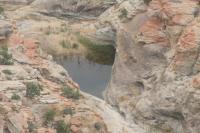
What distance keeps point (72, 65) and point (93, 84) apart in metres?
3.19

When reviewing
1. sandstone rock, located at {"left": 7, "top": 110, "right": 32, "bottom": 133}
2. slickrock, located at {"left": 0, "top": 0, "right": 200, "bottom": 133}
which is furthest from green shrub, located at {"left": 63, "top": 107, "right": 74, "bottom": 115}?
sandstone rock, located at {"left": 7, "top": 110, "right": 32, "bottom": 133}

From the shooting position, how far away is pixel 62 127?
30266 mm

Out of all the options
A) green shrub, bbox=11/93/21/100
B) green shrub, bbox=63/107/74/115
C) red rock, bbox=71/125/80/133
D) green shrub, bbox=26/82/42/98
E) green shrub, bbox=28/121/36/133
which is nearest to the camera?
green shrub, bbox=28/121/36/133

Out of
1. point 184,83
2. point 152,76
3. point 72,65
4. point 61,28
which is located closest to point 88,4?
point 61,28

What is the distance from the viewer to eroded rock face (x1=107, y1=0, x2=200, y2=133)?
34.5 meters

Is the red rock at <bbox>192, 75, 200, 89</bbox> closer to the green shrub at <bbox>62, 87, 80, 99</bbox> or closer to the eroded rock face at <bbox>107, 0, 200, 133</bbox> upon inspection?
the eroded rock face at <bbox>107, 0, 200, 133</bbox>

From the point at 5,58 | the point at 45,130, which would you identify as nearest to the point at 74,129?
the point at 45,130

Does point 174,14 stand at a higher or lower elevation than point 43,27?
higher

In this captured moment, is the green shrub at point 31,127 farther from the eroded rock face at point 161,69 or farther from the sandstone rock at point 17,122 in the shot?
the eroded rock face at point 161,69

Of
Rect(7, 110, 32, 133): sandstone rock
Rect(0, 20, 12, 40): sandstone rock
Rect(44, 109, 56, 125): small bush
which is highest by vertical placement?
Rect(0, 20, 12, 40): sandstone rock

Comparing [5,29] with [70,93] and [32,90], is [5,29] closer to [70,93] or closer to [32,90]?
[70,93]

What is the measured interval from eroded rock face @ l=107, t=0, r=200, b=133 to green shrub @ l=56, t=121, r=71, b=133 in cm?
718

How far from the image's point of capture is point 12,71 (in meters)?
33.0

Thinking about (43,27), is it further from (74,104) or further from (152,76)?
(74,104)
